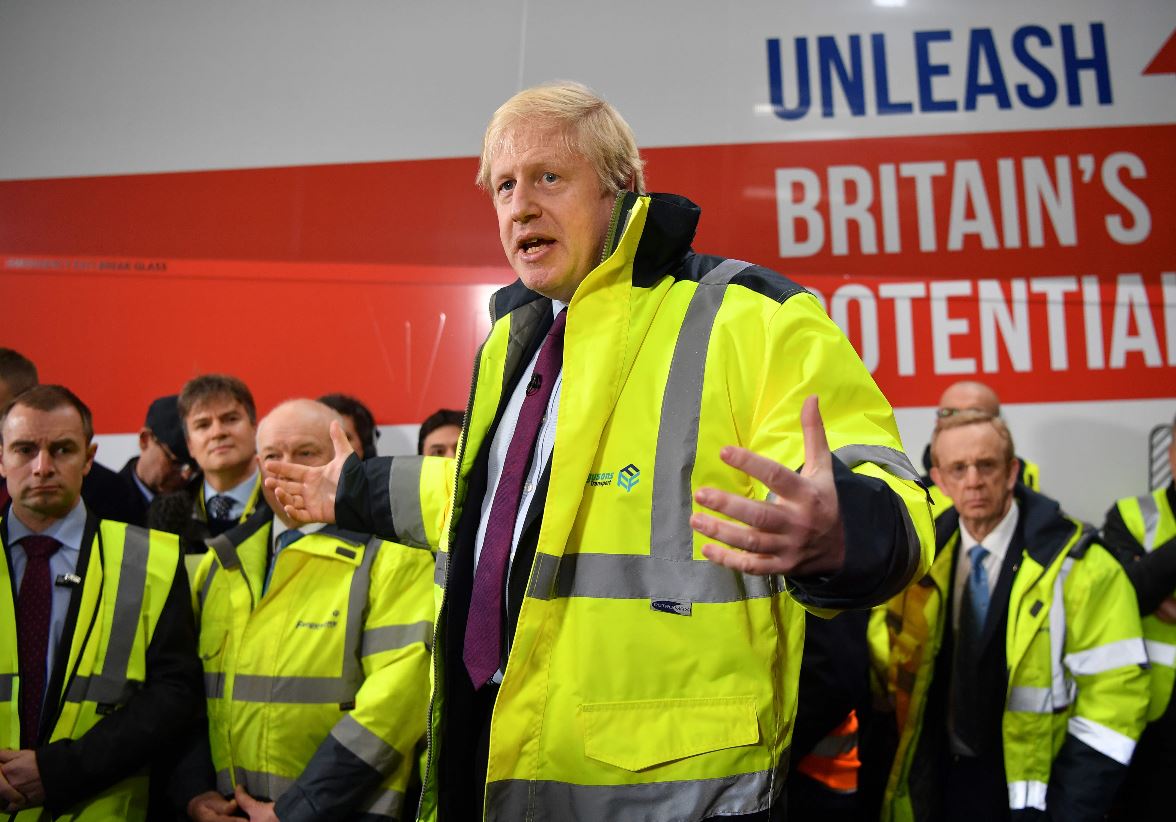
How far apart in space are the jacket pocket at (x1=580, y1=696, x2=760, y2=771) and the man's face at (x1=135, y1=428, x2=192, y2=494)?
97.4 inches

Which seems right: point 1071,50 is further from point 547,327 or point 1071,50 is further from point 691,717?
point 691,717

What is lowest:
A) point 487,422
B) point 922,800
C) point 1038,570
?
point 922,800

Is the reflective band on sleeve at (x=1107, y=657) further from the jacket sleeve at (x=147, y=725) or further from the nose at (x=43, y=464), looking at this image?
the nose at (x=43, y=464)

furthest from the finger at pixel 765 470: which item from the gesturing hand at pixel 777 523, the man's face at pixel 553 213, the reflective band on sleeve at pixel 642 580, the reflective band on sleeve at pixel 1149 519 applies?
the reflective band on sleeve at pixel 1149 519

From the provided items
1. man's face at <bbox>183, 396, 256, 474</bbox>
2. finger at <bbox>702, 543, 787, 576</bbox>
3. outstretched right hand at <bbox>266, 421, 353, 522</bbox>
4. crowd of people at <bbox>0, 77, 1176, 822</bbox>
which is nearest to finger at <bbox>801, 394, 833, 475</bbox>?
crowd of people at <bbox>0, 77, 1176, 822</bbox>

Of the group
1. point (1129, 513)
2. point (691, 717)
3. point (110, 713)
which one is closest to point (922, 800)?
point (1129, 513)

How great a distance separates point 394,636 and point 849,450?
1.58 metres

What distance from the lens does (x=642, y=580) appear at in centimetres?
129

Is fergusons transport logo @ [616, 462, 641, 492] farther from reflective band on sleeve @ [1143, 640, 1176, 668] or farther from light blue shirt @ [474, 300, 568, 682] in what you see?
reflective band on sleeve @ [1143, 640, 1176, 668]

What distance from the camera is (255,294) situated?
11.9 ft

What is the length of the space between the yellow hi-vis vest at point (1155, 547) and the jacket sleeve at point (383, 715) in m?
2.05

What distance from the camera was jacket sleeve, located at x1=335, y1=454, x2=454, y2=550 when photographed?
64.0 inches

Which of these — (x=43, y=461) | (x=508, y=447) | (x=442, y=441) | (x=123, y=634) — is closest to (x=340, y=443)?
(x=508, y=447)

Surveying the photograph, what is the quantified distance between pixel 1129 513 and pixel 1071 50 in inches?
62.6
